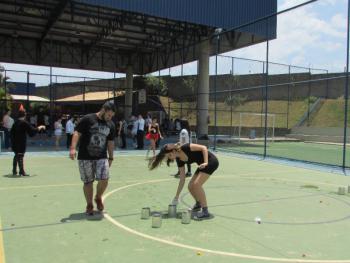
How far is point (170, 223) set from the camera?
6965 millimetres

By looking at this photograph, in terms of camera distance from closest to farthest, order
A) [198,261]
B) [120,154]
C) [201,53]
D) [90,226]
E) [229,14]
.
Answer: [198,261] → [90,226] → [120,154] → [229,14] → [201,53]

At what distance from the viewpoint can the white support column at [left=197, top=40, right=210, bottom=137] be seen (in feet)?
89.1

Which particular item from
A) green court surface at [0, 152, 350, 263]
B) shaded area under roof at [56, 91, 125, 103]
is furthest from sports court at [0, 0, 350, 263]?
shaded area under roof at [56, 91, 125, 103]

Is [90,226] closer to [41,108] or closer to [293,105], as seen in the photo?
[41,108]

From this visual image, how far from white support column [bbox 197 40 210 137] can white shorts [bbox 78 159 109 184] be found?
20023mm

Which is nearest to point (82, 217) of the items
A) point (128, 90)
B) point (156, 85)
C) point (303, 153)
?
point (303, 153)

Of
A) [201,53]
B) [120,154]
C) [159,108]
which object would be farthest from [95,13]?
[159,108]

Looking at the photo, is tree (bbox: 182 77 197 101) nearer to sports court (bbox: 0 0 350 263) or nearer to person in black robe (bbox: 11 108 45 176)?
sports court (bbox: 0 0 350 263)

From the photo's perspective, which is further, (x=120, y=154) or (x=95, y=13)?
(x=95, y=13)

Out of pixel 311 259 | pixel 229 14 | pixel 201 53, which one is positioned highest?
pixel 229 14

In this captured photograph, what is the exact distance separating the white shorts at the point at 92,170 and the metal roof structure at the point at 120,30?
16185 millimetres

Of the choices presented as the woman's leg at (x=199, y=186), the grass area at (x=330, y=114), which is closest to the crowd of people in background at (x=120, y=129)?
the woman's leg at (x=199, y=186)

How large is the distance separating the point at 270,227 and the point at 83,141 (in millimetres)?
3303

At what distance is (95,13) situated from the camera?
26703 millimetres
